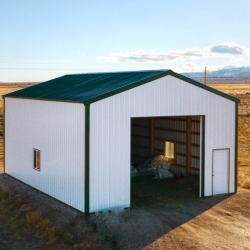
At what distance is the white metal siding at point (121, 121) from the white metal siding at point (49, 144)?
518 mm

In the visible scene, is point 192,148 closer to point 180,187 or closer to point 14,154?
point 180,187

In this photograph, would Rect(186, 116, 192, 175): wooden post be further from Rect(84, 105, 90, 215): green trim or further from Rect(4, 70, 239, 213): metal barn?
Rect(84, 105, 90, 215): green trim

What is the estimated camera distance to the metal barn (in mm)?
14641

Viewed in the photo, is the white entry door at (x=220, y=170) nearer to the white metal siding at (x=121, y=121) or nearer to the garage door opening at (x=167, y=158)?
the garage door opening at (x=167, y=158)

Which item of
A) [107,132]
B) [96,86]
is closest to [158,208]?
[107,132]

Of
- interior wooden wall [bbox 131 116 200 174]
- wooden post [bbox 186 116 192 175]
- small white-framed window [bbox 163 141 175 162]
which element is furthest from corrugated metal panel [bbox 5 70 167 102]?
small white-framed window [bbox 163 141 175 162]

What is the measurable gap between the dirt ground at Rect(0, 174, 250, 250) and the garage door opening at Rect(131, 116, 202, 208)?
17 cm

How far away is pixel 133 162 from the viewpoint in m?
24.0

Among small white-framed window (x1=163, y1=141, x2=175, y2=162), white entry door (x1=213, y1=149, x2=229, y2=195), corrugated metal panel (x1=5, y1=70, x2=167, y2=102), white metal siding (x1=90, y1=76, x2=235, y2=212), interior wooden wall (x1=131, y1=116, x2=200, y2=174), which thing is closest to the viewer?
white metal siding (x1=90, y1=76, x2=235, y2=212)

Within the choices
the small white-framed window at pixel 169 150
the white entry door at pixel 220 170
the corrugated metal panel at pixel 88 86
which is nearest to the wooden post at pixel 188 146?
the small white-framed window at pixel 169 150

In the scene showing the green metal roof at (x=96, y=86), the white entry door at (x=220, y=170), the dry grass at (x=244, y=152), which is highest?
the green metal roof at (x=96, y=86)

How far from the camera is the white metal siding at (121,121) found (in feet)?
47.8

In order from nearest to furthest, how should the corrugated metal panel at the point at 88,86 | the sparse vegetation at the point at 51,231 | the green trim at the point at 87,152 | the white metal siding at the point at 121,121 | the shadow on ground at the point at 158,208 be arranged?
the sparse vegetation at the point at 51,231 → the shadow on ground at the point at 158,208 → the green trim at the point at 87,152 → the white metal siding at the point at 121,121 → the corrugated metal panel at the point at 88,86

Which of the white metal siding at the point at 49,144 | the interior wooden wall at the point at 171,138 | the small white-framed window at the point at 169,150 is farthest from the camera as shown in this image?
the small white-framed window at the point at 169,150
